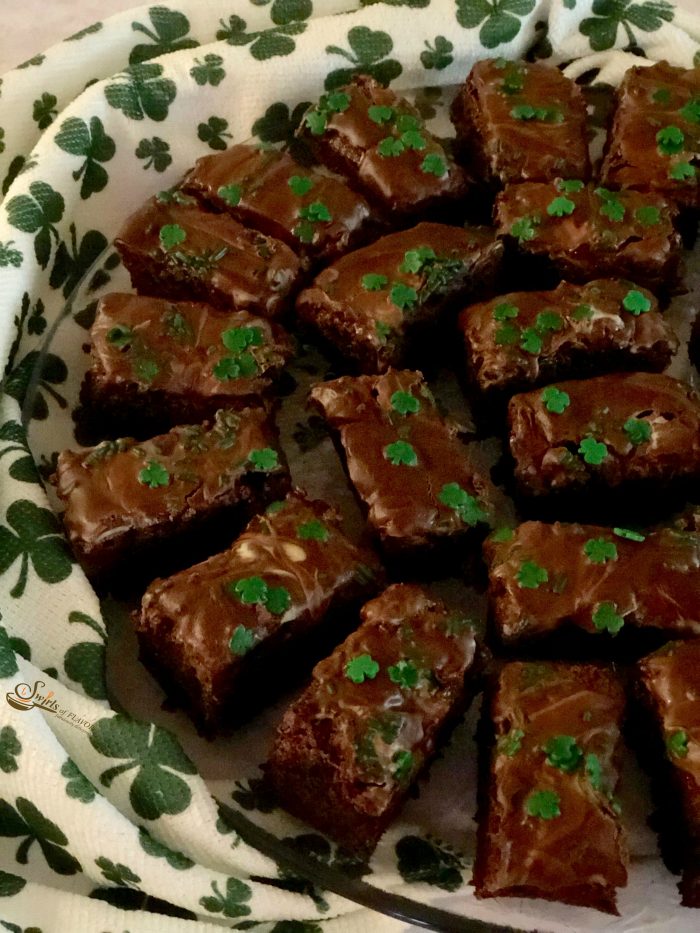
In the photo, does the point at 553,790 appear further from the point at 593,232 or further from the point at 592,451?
the point at 593,232

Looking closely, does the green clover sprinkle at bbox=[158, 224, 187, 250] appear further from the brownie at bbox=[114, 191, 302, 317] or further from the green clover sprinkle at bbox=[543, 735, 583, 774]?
the green clover sprinkle at bbox=[543, 735, 583, 774]

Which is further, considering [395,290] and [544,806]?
[395,290]

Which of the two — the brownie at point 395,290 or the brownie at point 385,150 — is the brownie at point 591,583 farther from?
the brownie at point 385,150

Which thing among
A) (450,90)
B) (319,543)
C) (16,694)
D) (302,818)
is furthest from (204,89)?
(302,818)

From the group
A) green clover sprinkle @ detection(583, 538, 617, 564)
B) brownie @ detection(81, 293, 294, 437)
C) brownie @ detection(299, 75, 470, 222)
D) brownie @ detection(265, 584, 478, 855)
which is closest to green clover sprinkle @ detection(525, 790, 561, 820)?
brownie @ detection(265, 584, 478, 855)

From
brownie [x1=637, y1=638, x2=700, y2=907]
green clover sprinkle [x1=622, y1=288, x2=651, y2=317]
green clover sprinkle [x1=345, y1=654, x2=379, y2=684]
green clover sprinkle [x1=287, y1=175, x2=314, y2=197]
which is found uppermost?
green clover sprinkle [x1=287, y1=175, x2=314, y2=197]

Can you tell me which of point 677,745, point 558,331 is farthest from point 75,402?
point 677,745

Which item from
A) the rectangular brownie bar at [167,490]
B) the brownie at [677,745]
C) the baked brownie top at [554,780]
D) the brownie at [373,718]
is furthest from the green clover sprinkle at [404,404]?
the brownie at [677,745]

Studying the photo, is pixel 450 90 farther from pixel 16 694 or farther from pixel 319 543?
pixel 16 694
